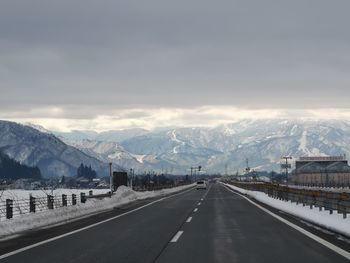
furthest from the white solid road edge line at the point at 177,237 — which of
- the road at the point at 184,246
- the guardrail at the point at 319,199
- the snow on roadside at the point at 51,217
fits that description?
the guardrail at the point at 319,199

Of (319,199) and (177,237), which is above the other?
(319,199)

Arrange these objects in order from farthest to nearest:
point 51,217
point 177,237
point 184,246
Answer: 1. point 51,217
2. point 177,237
3. point 184,246

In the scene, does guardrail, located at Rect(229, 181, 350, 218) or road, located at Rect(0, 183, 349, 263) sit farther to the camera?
guardrail, located at Rect(229, 181, 350, 218)

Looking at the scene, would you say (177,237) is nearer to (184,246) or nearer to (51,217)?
(184,246)

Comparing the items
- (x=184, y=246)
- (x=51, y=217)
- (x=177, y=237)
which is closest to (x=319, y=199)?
(x=177, y=237)

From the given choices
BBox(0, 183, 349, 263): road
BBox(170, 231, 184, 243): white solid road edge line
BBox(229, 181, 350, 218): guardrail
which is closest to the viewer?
BBox(0, 183, 349, 263): road

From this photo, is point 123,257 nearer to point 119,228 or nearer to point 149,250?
point 149,250

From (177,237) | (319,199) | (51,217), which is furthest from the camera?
(319,199)

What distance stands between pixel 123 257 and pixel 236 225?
921 centimetres

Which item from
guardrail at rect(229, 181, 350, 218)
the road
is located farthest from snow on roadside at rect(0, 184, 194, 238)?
guardrail at rect(229, 181, 350, 218)

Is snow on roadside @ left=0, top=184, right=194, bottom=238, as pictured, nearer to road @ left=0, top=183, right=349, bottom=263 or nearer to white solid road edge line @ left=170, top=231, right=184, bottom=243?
→ road @ left=0, top=183, right=349, bottom=263

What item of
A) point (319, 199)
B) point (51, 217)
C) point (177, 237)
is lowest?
point (177, 237)

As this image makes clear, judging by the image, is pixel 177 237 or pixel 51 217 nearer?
pixel 177 237

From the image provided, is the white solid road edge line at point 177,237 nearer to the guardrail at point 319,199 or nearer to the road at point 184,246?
the road at point 184,246
